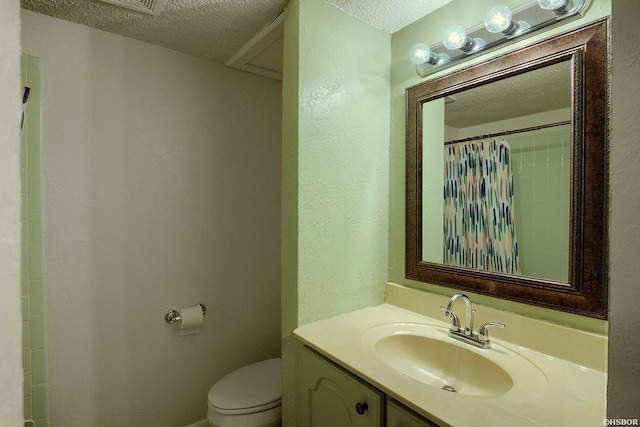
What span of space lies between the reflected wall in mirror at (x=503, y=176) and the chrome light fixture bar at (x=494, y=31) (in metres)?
0.14

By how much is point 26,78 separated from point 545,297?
2.20 metres

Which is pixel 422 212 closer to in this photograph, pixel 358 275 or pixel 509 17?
pixel 358 275

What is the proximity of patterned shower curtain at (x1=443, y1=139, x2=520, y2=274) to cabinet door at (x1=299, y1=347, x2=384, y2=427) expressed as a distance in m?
0.66

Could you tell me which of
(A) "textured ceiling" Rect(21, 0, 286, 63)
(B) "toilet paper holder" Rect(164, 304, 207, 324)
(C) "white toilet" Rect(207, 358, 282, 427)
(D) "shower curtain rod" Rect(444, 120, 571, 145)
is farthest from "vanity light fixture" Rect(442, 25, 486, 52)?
(B) "toilet paper holder" Rect(164, 304, 207, 324)

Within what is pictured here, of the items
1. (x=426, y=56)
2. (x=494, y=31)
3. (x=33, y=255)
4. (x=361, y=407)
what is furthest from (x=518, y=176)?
(x=33, y=255)

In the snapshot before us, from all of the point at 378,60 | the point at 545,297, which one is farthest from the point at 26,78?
the point at 545,297

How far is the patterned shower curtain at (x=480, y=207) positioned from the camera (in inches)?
48.1

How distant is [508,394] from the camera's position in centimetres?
86

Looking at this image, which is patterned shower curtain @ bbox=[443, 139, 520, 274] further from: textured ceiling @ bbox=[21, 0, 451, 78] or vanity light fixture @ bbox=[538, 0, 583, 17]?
textured ceiling @ bbox=[21, 0, 451, 78]

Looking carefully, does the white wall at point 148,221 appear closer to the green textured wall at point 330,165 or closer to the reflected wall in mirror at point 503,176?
the green textured wall at point 330,165

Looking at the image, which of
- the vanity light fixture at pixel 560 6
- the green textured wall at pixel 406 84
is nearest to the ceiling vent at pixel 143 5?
the green textured wall at pixel 406 84

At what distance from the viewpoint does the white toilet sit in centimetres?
142

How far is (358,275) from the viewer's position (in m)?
1.50

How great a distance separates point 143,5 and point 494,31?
142 centimetres
